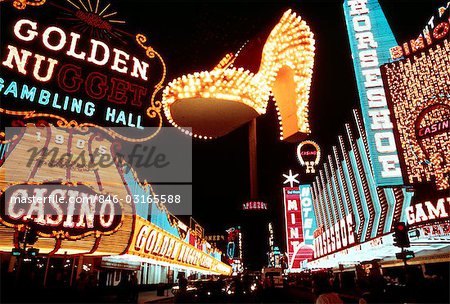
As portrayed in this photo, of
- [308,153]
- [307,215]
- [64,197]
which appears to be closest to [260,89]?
[64,197]

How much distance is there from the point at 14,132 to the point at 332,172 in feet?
107

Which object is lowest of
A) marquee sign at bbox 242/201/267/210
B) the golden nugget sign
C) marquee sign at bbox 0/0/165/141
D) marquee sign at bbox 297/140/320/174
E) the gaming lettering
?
the golden nugget sign

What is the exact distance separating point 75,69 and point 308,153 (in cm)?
2762

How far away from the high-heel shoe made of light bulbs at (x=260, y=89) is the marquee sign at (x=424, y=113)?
38.5ft

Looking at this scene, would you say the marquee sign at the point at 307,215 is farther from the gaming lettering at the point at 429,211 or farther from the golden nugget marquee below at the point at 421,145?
the gaming lettering at the point at 429,211

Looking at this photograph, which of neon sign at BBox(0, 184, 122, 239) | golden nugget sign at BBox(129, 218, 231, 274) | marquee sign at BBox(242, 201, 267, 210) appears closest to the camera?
neon sign at BBox(0, 184, 122, 239)

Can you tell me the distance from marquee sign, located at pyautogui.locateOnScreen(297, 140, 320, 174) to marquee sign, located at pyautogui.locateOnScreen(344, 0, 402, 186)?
13.8m

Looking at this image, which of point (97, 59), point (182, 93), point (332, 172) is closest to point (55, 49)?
point (97, 59)

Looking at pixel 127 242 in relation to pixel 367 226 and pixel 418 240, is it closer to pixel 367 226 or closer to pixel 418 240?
pixel 418 240

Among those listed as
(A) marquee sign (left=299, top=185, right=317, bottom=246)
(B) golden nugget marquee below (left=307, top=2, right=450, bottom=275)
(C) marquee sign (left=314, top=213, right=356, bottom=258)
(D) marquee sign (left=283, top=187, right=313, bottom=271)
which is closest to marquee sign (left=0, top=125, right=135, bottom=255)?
(B) golden nugget marquee below (left=307, top=2, right=450, bottom=275)

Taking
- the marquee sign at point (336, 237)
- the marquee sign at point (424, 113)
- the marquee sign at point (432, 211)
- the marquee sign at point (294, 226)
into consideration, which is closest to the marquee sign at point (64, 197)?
the marquee sign at point (432, 211)

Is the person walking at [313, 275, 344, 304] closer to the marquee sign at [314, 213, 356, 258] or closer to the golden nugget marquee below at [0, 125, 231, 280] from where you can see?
the golden nugget marquee below at [0, 125, 231, 280]

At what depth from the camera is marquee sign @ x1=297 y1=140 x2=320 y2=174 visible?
3466 cm

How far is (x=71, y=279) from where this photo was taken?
52.7ft
